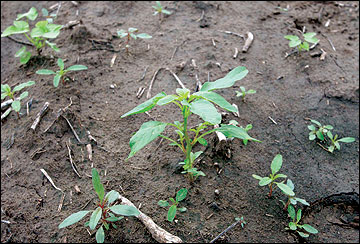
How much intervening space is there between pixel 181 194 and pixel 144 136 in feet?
1.80

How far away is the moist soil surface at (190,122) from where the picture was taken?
87.7 inches

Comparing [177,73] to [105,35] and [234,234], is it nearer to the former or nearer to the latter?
[105,35]

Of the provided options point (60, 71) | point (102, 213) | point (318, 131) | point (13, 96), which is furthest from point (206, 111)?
point (13, 96)

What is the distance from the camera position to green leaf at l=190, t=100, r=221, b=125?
1612mm

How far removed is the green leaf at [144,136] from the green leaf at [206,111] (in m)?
0.24

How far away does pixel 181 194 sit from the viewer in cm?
212

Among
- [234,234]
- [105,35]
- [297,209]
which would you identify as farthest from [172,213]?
[105,35]

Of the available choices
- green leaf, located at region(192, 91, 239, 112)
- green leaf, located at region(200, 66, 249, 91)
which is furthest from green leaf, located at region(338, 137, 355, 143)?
green leaf, located at region(192, 91, 239, 112)

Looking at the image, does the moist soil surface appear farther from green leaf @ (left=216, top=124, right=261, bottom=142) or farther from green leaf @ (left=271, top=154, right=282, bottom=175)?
green leaf @ (left=216, top=124, right=261, bottom=142)

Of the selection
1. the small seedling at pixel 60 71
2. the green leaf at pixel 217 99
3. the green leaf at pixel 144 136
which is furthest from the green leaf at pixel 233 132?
the small seedling at pixel 60 71

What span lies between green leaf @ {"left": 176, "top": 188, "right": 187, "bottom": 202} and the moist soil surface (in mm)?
121

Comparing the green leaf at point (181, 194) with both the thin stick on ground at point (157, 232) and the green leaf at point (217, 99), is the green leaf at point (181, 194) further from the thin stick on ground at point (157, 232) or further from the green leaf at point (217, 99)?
the green leaf at point (217, 99)

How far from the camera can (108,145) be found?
260cm

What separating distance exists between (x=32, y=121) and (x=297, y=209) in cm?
229
